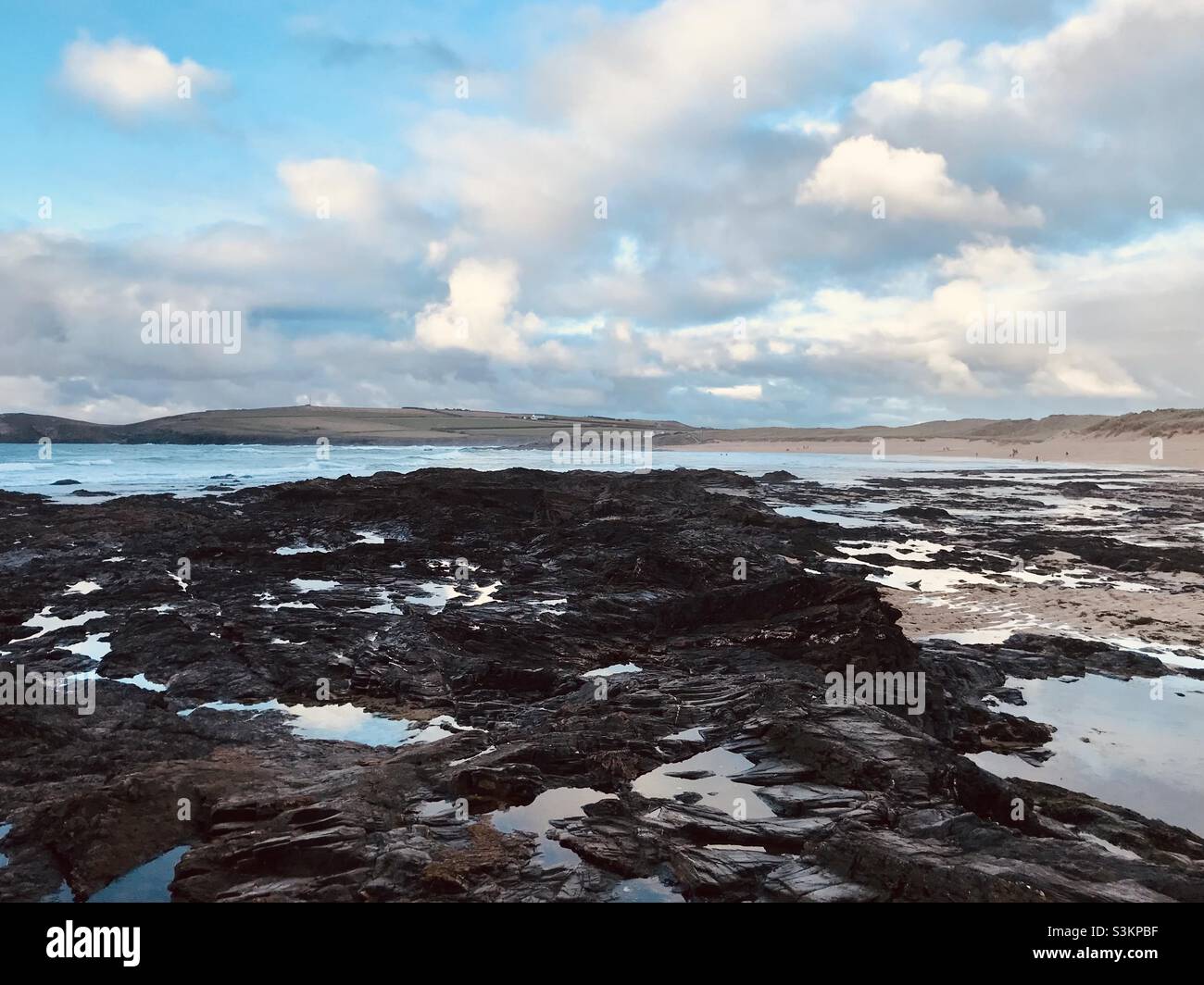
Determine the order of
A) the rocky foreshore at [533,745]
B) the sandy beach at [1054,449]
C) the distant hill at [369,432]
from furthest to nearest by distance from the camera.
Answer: the distant hill at [369,432]
the sandy beach at [1054,449]
the rocky foreshore at [533,745]

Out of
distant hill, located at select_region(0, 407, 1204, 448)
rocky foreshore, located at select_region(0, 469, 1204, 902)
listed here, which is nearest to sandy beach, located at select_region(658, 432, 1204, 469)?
distant hill, located at select_region(0, 407, 1204, 448)

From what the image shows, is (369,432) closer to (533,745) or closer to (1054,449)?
(1054,449)

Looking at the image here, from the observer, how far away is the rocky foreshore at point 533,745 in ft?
18.7

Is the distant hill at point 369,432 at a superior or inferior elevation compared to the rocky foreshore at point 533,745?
superior

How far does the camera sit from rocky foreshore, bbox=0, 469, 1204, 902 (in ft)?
18.7

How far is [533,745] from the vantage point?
7965 millimetres

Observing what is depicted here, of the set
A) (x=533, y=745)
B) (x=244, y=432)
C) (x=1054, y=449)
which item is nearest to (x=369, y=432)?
(x=244, y=432)

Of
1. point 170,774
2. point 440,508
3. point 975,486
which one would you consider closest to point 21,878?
point 170,774

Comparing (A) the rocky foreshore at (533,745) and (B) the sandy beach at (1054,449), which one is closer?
(A) the rocky foreshore at (533,745)

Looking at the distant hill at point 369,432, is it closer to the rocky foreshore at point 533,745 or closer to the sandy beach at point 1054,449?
the sandy beach at point 1054,449

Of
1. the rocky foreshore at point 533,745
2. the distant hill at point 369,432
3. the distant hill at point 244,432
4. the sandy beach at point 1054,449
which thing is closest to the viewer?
the rocky foreshore at point 533,745

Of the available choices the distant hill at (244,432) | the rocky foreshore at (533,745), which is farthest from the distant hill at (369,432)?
the rocky foreshore at (533,745)

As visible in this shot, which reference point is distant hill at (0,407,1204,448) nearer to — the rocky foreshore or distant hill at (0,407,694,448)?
distant hill at (0,407,694,448)
